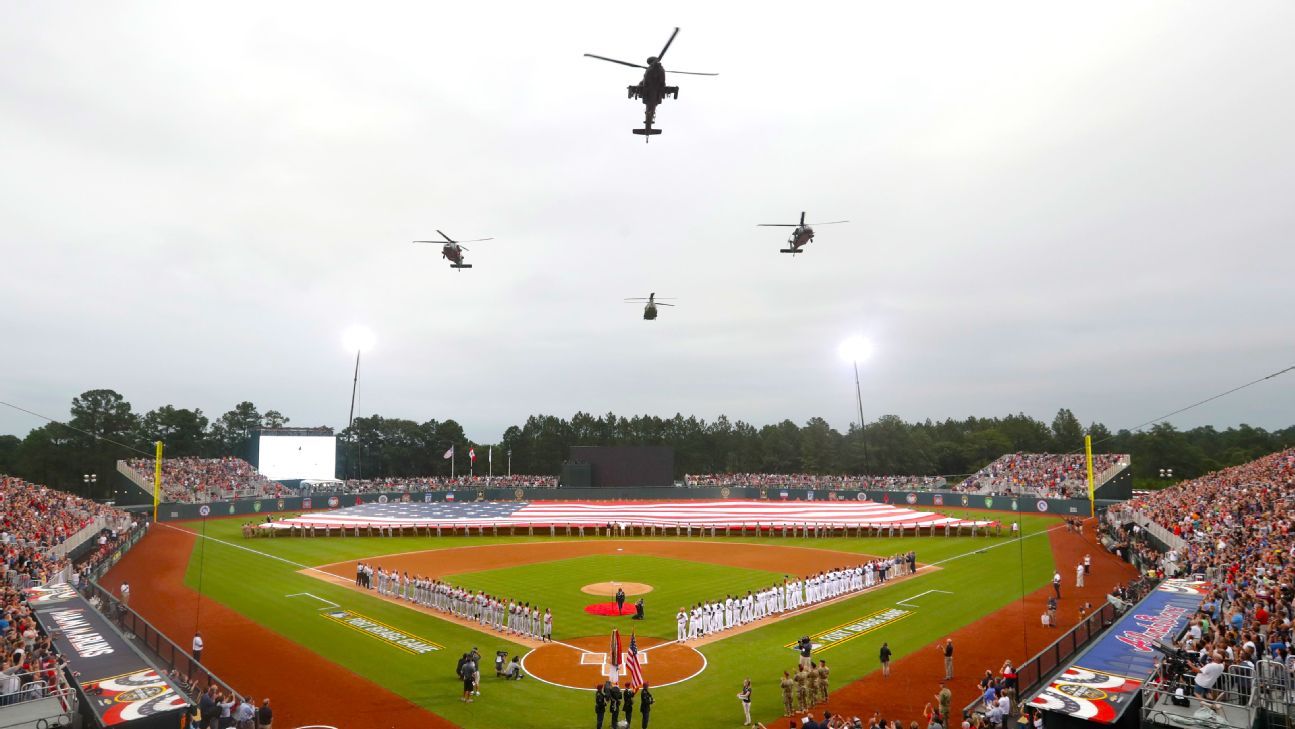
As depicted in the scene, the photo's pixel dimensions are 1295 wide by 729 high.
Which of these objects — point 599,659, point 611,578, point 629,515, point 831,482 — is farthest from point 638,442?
point 599,659

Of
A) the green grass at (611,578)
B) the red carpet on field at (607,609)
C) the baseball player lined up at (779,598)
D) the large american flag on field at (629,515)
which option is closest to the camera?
the baseball player lined up at (779,598)

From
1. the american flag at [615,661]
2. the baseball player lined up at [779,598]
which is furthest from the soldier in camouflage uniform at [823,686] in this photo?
the baseball player lined up at [779,598]

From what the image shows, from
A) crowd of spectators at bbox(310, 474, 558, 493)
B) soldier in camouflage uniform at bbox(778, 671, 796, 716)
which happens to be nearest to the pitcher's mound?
soldier in camouflage uniform at bbox(778, 671, 796, 716)

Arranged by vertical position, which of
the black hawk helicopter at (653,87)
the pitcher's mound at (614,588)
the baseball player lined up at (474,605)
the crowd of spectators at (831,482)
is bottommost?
the pitcher's mound at (614,588)

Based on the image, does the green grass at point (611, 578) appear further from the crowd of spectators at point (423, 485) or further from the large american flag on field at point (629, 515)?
the crowd of spectators at point (423, 485)

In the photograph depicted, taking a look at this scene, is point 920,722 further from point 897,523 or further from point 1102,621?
point 897,523
